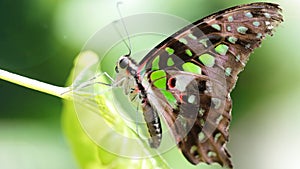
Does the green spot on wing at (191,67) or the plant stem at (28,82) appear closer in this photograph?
the plant stem at (28,82)

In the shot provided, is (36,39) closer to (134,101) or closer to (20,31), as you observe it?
(20,31)

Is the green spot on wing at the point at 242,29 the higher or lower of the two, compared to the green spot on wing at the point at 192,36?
lower

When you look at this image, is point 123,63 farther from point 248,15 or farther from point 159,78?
point 248,15

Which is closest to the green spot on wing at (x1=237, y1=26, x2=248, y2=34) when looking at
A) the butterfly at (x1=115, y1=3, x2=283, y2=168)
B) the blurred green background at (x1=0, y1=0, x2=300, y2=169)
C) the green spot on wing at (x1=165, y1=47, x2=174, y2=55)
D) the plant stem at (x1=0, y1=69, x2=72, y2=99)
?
the butterfly at (x1=115, y1=3, x2=283, y2=168)

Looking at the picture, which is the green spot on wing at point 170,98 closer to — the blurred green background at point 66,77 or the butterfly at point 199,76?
the butterfly at point 199,76

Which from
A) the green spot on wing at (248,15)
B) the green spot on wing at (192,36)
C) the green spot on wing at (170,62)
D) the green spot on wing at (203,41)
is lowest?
the green spot on wing at (248,15)

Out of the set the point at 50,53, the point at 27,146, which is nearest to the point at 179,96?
the point at 27,146

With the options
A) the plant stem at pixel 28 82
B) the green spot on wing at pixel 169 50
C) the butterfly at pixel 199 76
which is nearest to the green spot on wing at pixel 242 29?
the butterfly at pixel 199 76
